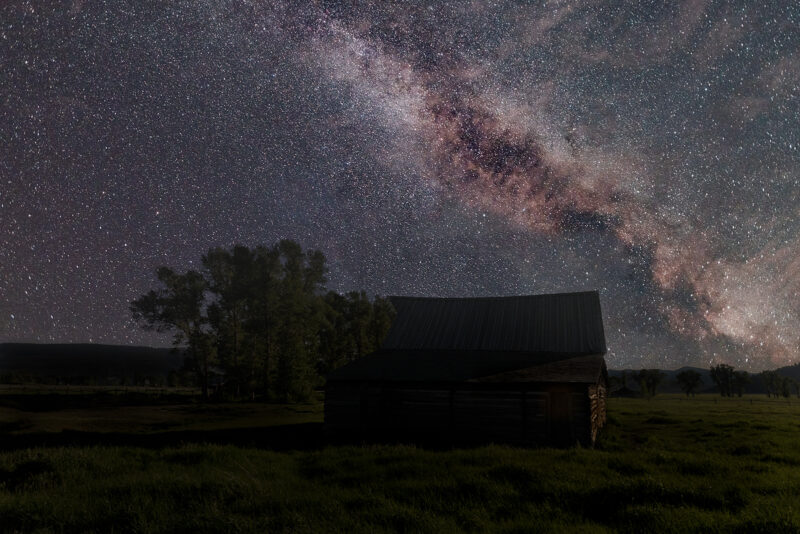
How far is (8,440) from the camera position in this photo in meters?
19.3

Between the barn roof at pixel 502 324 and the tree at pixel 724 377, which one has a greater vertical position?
the barn roof at pixel 502 324

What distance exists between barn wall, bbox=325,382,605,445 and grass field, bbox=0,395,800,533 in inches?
173

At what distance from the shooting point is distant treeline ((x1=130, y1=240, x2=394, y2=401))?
45688 millimetres

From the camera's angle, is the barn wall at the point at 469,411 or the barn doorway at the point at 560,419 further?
the barn wall at the point at 469,411

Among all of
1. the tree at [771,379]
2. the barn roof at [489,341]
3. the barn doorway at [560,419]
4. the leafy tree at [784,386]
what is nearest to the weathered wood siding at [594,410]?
the barn doorway at [560,419]

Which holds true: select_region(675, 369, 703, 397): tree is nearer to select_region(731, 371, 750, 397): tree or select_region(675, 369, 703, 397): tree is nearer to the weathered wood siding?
select_region(731, 371, 750, 397): tree

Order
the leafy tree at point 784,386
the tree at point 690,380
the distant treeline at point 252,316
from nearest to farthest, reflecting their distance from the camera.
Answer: the distant treeline at point 252,316 < the tree at point 690,380 < the leafy tree at point 784,386

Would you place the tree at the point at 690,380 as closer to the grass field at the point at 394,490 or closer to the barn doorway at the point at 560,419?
the grass field at the point at 394,490

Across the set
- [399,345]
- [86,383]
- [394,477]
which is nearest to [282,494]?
[394,477]

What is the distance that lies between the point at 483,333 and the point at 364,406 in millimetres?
9267

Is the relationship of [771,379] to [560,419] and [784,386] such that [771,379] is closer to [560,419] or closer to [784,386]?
[784,386]

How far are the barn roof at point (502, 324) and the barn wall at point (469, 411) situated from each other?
592 cm

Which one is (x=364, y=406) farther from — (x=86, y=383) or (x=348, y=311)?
(x=86, y=383)

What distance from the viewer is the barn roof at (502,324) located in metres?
27.0
